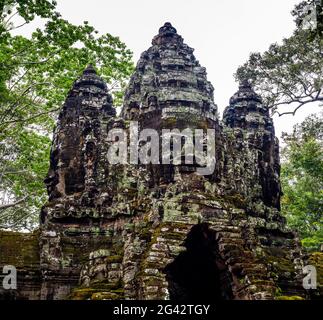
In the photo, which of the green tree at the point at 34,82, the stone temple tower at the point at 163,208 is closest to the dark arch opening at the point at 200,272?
the stone temple tower at the point at 163,208

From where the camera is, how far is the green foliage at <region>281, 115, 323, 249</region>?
2145 cm

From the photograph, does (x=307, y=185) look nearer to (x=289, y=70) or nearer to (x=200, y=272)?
(x=289, y=70)

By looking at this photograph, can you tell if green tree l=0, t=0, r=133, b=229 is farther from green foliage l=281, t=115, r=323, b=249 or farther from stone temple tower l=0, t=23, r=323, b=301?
green foliage l=281, t=115, r=323, b=249

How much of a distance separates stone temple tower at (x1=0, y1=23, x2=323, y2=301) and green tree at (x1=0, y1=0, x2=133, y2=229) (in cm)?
192

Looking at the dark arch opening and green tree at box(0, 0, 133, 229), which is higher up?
green tree at box(0, 0, 133, 229)

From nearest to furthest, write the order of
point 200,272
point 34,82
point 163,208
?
point 163,208 → point 200,272 → point 34,82

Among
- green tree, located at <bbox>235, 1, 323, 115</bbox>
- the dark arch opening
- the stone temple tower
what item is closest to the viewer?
the stone temple tower

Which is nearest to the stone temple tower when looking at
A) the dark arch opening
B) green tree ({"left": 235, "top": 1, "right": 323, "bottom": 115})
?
the dark arch opening

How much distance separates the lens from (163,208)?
400 inches

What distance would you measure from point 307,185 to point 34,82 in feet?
38.4

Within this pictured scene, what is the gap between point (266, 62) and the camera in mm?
21578

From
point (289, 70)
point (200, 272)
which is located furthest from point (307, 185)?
point (200, 272)
